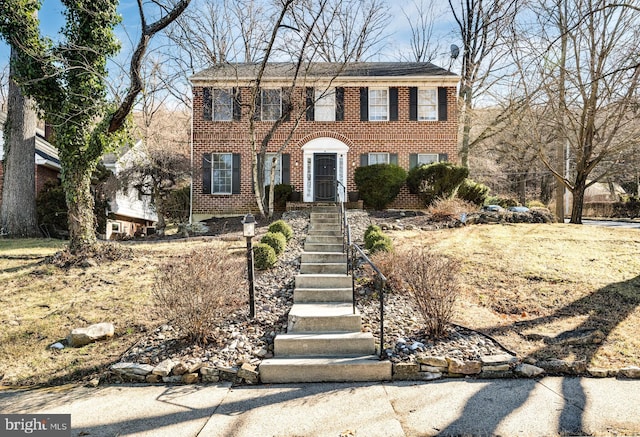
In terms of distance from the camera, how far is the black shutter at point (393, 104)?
16344mm

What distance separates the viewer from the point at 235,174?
16.3 metres

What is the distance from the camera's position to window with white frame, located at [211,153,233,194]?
643 inches

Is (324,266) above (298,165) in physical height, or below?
below

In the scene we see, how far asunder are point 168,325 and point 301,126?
1172cm

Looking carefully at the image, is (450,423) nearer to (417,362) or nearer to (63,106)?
(417,362)

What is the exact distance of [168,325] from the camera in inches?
232

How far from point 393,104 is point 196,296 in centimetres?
1316

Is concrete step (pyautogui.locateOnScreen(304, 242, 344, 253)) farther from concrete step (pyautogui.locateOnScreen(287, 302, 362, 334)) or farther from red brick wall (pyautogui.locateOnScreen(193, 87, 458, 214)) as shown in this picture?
red brick wall (pyautogui.locateOnScreen(193, 87, 458, 214))

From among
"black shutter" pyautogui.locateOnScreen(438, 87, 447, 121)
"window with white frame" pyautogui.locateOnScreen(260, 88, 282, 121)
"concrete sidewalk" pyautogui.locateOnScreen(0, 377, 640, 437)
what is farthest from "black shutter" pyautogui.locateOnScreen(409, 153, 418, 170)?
"concrete sidewalk" pyautogui.locateOnScreen(0, 377, 640, 437)

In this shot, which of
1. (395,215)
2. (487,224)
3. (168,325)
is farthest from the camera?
(395,215)

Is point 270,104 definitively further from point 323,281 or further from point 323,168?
point 323,281

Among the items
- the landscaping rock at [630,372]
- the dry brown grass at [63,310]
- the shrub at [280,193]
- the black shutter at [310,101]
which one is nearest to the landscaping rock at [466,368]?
the landscaping rock at [630,372]

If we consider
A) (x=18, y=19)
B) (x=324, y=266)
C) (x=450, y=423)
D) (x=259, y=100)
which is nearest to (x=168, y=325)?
(x=324, y=266)

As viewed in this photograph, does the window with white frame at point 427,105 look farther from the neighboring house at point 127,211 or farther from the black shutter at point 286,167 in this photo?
the neighboring house at point 127,211
